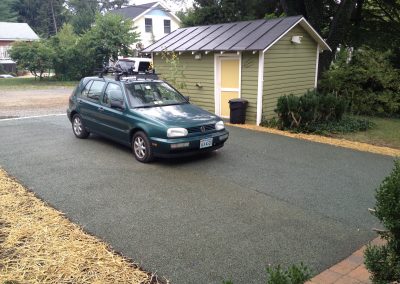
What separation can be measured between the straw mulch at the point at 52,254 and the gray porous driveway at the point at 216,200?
0.19 meters

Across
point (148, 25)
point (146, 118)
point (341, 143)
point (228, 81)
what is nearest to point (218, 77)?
point (228, 81)

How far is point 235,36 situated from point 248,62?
1.21m

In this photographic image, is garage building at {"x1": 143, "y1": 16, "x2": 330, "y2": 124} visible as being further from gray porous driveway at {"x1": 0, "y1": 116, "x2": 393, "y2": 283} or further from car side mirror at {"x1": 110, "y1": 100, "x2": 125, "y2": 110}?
car side mirror at {"x1": 110, "y1": 100, "x2": 125, "y2": 110}

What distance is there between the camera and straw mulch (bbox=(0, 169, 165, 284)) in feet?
11.8

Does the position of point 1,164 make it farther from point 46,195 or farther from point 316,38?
point 316,38

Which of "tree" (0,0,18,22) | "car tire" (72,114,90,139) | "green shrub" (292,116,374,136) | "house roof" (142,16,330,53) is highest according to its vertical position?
"tree" (0,0,18,22)

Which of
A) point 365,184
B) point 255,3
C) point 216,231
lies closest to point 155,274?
point 216,231

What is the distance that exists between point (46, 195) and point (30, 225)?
1.11 m

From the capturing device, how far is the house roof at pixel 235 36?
11445 mm

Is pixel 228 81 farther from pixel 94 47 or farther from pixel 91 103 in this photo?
pixel 94 47

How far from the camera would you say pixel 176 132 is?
689 centimetres

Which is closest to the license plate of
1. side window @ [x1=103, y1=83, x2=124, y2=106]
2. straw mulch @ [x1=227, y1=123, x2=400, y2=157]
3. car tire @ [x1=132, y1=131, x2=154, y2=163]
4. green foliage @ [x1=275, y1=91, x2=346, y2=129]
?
car tire @ [x1=132, y1=131, x2=154, y2=163]

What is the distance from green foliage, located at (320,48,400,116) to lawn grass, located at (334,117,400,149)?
5.73ft

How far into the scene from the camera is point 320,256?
13.1ft
